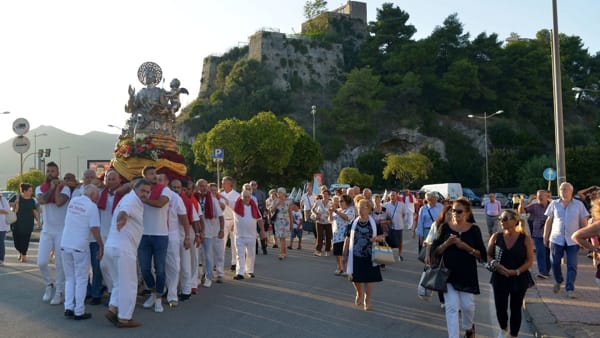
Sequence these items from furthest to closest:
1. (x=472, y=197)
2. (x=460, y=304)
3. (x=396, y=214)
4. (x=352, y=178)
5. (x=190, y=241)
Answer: (x=352, y=178)
(x=472, y=197)
(x=396, y=214)
(x=190, y=241)
(x=460, y=304)

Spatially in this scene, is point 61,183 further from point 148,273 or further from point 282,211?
point 282,211

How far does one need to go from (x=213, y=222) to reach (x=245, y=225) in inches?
37.1

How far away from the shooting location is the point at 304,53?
8088cm

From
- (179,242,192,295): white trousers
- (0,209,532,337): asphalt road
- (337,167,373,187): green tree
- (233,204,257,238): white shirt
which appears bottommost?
(0,209,532,337): asphalt road

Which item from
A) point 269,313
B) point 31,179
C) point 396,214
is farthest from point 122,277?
point 31,179

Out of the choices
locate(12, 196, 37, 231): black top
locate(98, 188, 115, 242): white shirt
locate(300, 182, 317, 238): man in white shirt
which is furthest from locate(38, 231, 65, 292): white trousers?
locate(300, 182, 317, 238): man in white shirt

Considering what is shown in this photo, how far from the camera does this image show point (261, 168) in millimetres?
51469

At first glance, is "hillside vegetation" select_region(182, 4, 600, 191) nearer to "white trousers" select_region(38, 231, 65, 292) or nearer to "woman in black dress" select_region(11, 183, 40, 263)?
"woman in black dress" select_region(11, 183, 40, 263)

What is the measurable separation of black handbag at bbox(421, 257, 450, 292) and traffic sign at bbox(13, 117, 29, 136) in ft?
51.9

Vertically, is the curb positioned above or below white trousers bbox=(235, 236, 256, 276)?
below

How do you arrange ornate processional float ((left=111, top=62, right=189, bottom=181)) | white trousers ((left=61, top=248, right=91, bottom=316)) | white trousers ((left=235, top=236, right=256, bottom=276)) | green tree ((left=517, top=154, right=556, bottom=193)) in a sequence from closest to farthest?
white trousers ((left=61, top=248, right=91, bottom=316))
white trousers ((left=235, top=236, right=256, bottom=276))
ornate processional float ((left=111, top=62, right=189, bottom=181))
green tree ((left=517, top=154, right=556, bottom=193))

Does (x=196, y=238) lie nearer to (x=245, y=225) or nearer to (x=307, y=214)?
(x=245, y=225)

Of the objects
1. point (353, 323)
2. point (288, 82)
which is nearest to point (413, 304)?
point (353, 323)

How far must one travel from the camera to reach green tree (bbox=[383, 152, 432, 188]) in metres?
56.2
